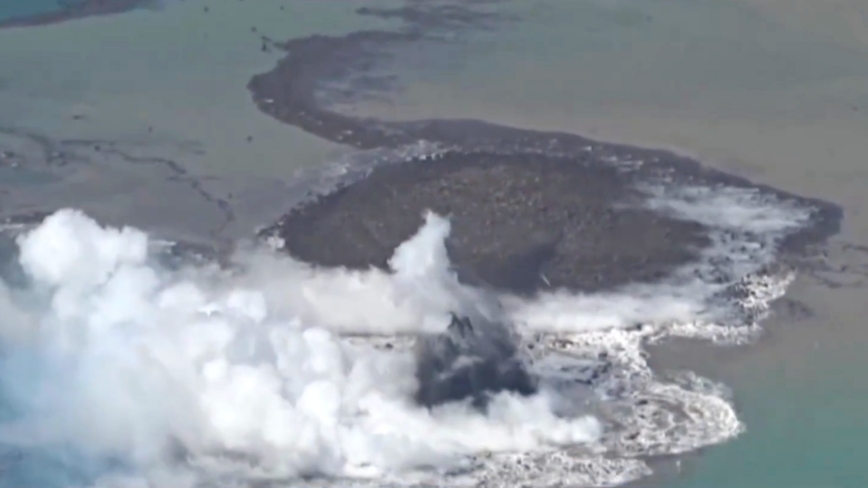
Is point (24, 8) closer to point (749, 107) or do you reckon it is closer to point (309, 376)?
point (749, 107)

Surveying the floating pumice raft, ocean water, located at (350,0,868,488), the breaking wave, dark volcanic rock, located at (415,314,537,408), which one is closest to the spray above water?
the breaking wave

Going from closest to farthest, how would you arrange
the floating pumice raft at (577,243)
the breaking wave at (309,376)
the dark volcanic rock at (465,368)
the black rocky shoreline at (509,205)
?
the breaking wave at (309,376) → the dark volcanic rock at (465,368) → the floating pumice raft at (577,243) → the black rocky shoreline at (509,205)

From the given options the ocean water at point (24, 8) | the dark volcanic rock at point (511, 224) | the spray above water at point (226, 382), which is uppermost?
the ocean water at point (24, 8)

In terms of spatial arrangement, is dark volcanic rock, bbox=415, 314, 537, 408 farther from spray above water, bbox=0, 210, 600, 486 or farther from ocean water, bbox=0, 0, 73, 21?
ocean water, bbox=0, 0, 73, 21

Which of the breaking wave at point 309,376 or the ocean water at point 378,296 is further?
the ocean water at point 378,296

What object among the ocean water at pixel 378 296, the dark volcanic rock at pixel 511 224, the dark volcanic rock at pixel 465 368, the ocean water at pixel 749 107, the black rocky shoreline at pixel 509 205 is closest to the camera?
the ocean water at pixel 378 296

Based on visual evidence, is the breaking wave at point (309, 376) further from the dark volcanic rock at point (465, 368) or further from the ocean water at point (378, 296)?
the dark volcanic rock at point (465, 368)

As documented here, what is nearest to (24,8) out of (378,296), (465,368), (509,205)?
(509,205)

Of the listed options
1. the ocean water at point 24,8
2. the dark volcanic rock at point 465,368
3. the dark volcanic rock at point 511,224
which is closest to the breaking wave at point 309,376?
the dark volcanic rock at point 465,368
